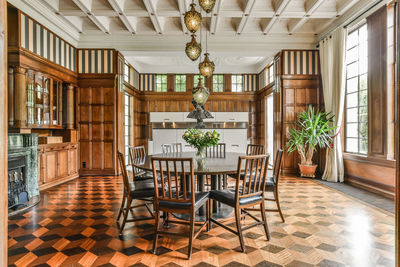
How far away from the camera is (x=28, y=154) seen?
12.6ft

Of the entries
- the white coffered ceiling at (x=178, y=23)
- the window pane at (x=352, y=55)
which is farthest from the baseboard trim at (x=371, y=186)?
the white coffered ceiling at (x=178, y=23)

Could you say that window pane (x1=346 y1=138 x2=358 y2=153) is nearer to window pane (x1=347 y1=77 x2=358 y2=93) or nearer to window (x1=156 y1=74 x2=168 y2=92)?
window pane (x1=347 y1=77 x2=358 y2=93)

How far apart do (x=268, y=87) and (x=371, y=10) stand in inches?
141

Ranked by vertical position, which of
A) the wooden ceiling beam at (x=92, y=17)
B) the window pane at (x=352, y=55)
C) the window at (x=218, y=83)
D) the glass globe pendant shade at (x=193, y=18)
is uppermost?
the wooden ceiling beam at (x=92, y=17)

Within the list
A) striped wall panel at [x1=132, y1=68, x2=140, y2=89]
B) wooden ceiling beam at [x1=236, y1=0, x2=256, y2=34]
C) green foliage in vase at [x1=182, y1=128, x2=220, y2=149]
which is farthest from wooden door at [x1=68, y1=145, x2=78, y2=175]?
wooden ceiling beam at [x1=236, y1=0, x2=256, y2=34]

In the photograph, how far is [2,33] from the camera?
0.84m

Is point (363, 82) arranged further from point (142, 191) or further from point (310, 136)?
point (142, 191)

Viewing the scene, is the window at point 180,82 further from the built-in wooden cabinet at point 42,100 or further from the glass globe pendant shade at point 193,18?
the glass globe pendant shade at point 193,18

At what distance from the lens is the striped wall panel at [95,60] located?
6.18m

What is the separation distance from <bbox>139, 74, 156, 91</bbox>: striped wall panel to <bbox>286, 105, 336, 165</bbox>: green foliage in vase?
17.9 ft

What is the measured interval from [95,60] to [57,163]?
274 cm

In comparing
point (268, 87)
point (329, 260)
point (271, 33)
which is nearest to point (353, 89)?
point (271, 33)

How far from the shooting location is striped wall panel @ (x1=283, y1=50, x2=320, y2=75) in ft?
20.4

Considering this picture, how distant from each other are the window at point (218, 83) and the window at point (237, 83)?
421mm
